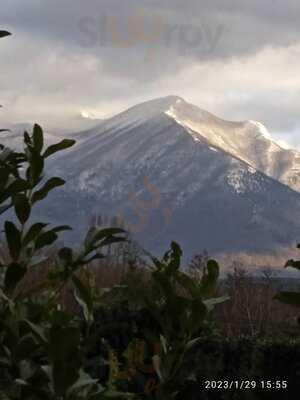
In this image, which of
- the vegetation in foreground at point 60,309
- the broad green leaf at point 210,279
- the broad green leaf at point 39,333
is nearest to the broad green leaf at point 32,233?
the vegetation in foreground at point 60,309

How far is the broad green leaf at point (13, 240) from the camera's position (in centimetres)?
234

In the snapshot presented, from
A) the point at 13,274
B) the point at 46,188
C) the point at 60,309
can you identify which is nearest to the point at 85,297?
the point at 60,309

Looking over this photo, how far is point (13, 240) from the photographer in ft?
7.73

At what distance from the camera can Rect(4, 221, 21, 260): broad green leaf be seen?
234cm

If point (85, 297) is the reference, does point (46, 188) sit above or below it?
above

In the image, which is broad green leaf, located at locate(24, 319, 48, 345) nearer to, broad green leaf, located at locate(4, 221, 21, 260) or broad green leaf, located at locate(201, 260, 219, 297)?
broad green leaf, located at locate(4, 221, 21, 260)

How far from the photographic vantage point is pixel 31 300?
2389 millimetres

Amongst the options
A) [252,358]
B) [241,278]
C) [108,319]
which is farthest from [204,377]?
[241,278]

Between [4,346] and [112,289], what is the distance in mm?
494

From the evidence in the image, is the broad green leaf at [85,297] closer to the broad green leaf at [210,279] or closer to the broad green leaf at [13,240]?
the broad green leaf at [13,240]

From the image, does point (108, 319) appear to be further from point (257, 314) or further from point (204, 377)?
point (257, 314)

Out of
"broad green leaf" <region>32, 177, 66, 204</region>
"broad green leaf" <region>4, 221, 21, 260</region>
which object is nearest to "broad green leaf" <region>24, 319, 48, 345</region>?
"broad green leaf" <region>4, 221, 21, 260</region>

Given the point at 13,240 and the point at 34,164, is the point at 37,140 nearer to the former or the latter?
the point at 34,164

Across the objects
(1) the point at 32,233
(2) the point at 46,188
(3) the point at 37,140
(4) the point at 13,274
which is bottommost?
(4) the point at 13,274
